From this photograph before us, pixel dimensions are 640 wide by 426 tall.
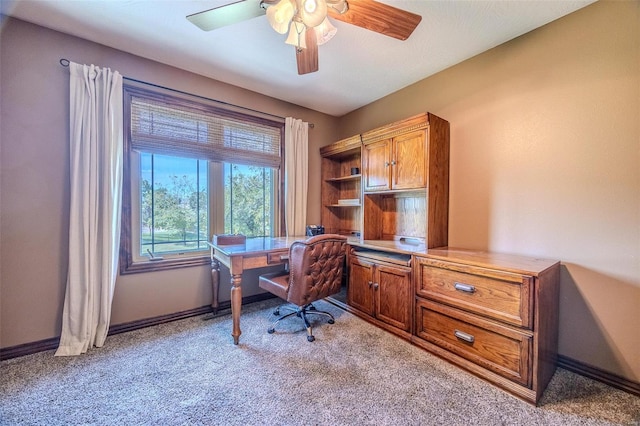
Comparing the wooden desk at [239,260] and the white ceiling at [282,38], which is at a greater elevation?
the white ceiling at [282,38]

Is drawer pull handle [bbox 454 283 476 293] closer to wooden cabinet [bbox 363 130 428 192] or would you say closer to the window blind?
wooden cabinet [bbox 363 130 428 192]

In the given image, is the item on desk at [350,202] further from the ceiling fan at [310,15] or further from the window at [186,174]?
the ceiling fan at [310,15]

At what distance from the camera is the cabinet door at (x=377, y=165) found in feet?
9.06

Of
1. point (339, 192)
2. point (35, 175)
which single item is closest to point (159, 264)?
point (35, 175)

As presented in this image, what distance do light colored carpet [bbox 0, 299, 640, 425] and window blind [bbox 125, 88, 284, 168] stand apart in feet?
6.06

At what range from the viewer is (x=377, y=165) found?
2.88 m

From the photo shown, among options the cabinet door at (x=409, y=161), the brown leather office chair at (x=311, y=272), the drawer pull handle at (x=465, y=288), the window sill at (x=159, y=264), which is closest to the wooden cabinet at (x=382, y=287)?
the brown leather office chair at (x=311, y=272)

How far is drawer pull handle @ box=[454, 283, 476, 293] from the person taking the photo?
1.80 m

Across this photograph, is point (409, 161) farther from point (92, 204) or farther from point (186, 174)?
point (92, 204)

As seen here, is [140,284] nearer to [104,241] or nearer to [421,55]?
[104,241]

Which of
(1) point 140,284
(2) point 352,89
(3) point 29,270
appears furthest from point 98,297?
(2) point 352,89

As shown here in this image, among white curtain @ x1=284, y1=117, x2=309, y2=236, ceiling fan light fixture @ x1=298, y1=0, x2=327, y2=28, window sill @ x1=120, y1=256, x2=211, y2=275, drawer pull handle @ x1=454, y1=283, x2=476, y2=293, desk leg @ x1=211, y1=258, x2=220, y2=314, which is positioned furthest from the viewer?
white curtain @ x1=284, y1=117, x2=309, y2=236

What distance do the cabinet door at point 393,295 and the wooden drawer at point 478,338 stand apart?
0.43ft

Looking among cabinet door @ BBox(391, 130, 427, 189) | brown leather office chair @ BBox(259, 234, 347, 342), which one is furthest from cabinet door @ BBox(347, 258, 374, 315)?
cabinet door @ BBox(391, 130, 427, 189)
